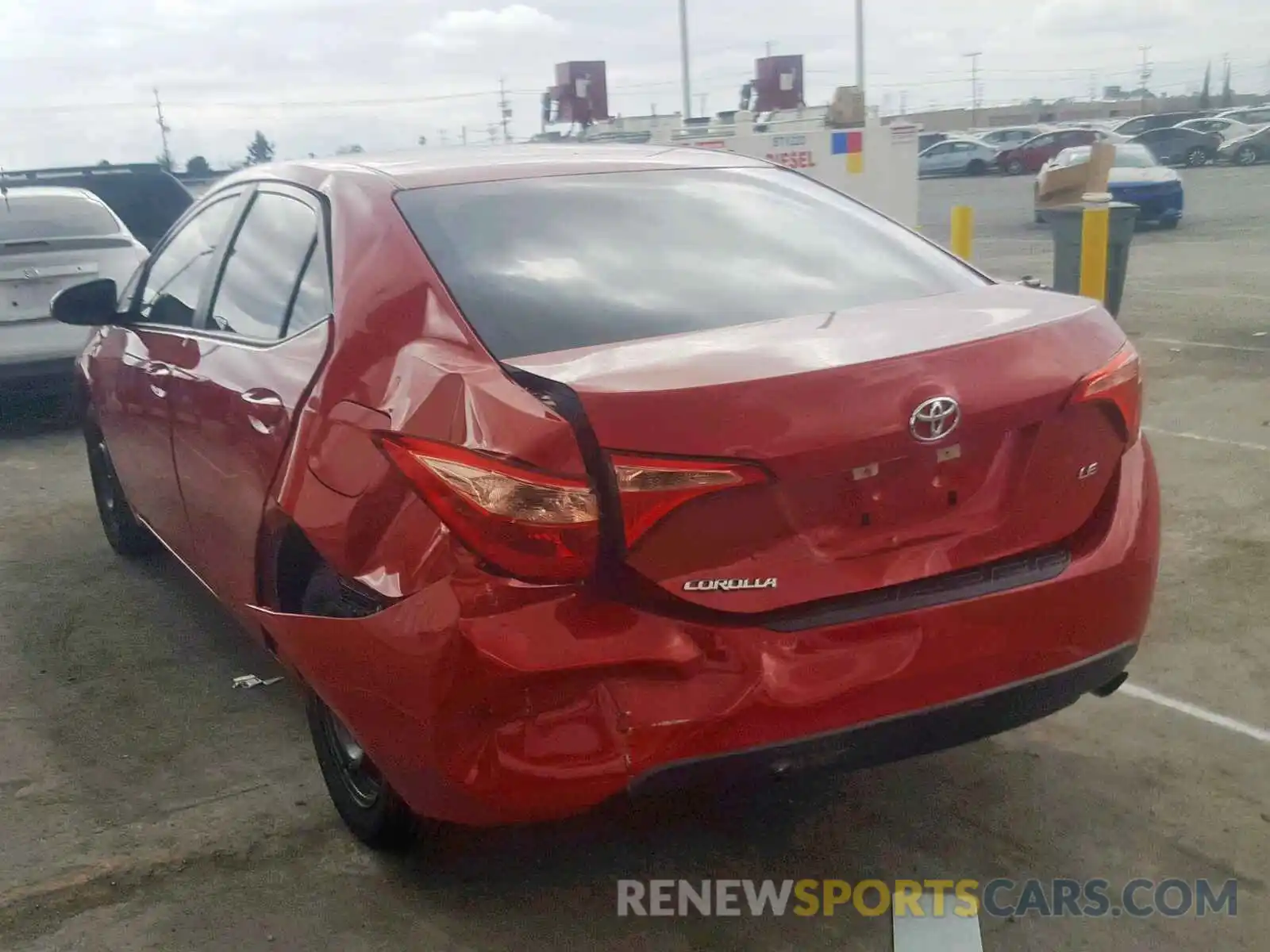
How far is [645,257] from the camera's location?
3.06 metres

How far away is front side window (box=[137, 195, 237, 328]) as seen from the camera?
406 cm

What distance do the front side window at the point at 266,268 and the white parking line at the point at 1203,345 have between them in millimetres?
7521

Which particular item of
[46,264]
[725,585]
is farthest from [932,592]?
[46,264]

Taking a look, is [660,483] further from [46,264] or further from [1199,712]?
[46,264]

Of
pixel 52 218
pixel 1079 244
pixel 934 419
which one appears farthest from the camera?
pixel 1079 244

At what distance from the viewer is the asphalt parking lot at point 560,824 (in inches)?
113

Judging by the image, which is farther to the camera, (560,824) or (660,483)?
(560,824)

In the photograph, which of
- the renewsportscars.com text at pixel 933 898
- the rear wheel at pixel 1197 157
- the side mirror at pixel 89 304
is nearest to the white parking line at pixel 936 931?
the renewsportscars.com text at pixel 933 898

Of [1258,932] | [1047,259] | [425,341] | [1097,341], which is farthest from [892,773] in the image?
[1047,259]

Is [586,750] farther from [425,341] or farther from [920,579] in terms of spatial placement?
[425,341]

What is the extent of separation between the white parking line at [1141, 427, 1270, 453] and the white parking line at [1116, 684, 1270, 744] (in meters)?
2.97

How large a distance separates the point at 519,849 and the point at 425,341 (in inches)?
49.7

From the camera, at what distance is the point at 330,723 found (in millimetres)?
3219

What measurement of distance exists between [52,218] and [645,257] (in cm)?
672
